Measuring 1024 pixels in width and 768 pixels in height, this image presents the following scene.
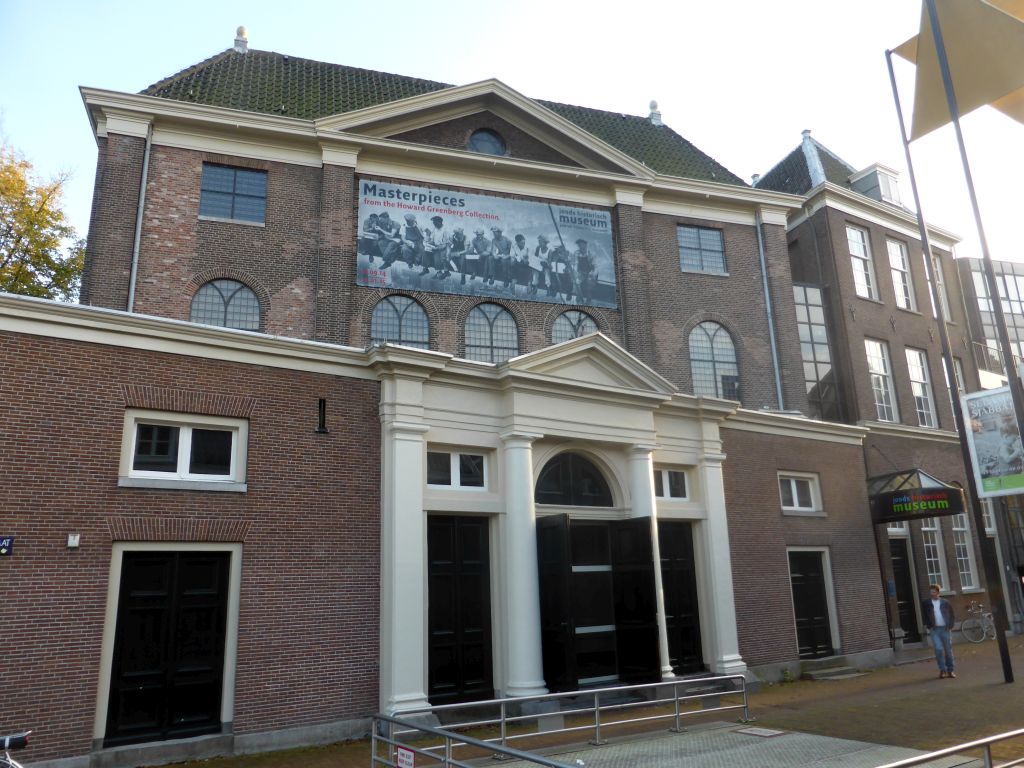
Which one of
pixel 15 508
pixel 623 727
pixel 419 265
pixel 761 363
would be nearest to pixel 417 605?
pixel 623 727

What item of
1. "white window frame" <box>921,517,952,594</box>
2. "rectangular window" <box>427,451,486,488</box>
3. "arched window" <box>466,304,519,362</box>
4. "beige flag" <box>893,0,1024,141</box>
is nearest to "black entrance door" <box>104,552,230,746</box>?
"rectangular window" <box>427,451,486,488</box>

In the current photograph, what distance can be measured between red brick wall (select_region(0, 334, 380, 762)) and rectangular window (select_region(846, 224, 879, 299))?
19109mm

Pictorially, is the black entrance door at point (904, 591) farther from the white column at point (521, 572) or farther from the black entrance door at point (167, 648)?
the black entrance door at point (167, 648)

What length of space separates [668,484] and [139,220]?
42.8ft

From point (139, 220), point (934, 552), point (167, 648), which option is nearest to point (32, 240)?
point (139, 220)

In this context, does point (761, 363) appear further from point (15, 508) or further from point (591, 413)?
point (15, 508)

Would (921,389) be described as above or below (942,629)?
above

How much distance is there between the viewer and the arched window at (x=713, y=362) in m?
21.7

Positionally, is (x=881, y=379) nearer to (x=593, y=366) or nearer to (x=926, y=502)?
(x=926, y=502)

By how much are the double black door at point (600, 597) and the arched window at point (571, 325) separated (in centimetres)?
693

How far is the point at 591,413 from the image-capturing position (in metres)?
15.1

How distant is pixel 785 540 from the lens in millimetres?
18156

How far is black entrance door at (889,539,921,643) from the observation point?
22484 mm

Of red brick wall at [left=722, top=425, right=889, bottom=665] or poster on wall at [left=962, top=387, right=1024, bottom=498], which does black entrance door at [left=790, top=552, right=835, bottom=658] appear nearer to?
red brick wall at [left=722, top=425, right=889, bottom=665]
